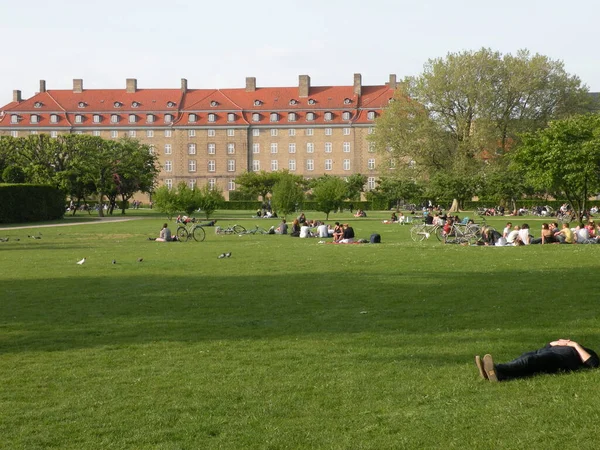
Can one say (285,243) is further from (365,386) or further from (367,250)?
(365,386)

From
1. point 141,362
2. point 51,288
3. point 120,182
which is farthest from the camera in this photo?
point 120,182

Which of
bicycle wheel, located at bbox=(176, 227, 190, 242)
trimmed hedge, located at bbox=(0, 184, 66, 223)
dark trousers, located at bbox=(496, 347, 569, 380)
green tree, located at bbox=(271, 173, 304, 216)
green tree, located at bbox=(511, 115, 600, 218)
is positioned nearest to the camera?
dark trousers, located at bbox=(496, 347, 569, 380)

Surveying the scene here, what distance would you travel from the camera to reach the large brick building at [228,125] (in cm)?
10406

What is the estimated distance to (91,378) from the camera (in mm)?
7051

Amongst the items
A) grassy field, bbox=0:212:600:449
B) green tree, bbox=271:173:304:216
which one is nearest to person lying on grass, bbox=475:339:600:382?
grassy field, bbox=0:212:600:449

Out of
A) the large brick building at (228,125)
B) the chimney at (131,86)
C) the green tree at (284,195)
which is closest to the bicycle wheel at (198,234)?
the green tree at (284,195)

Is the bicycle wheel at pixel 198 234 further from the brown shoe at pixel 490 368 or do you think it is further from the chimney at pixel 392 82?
the chimney at pixel 392 82

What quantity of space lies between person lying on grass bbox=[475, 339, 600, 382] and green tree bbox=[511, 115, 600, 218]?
29510 millimetres

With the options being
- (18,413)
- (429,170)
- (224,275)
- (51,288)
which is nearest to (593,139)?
(429,170)

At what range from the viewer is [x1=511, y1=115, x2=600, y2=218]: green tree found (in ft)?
115

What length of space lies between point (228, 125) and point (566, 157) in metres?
73.1

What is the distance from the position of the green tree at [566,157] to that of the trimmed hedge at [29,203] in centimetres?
3016

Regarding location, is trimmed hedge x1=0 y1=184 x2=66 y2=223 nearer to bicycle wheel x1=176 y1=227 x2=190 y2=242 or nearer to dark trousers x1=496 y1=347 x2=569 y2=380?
bicycle wheel x1=176 y1=227 x2=190 y2=242

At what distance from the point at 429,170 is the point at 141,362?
5145 cm
